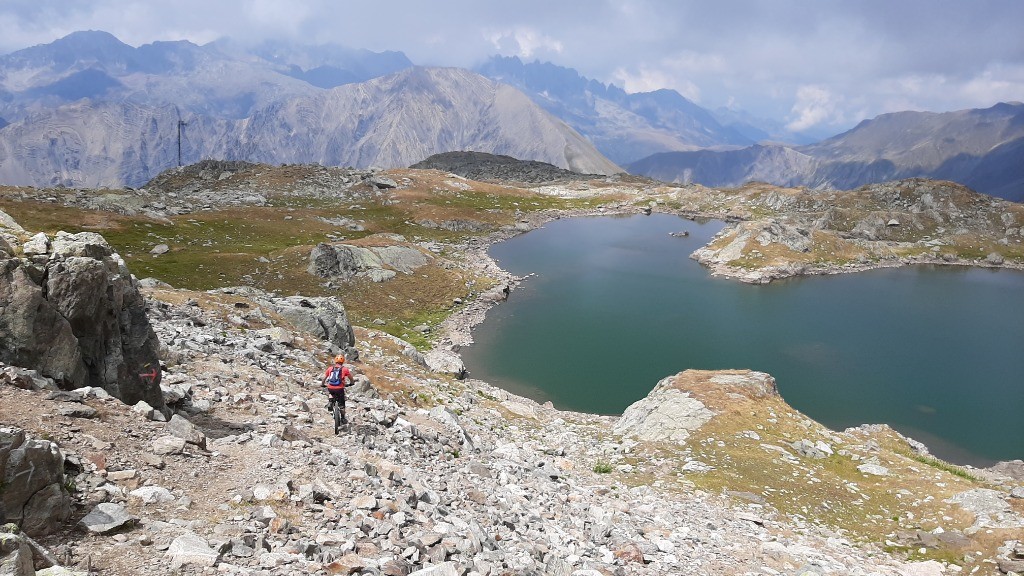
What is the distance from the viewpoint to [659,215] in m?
178

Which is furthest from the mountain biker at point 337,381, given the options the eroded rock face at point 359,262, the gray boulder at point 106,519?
the eroded rock face at point 359,262

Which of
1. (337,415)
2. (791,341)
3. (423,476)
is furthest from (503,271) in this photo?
(423,476)

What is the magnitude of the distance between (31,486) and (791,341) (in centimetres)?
7527

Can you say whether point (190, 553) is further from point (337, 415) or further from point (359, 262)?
point (359, 262)

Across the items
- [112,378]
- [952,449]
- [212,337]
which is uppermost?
[112,378]

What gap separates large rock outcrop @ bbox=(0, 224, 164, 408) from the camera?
13562 millimetres

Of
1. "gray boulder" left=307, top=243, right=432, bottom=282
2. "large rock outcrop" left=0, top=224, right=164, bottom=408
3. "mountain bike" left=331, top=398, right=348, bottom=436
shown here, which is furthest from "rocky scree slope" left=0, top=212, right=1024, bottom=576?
"gray boulder" left=307, top=243, right=432, bottom=282

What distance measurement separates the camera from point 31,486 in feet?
30.1

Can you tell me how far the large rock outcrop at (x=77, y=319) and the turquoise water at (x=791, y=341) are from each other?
3669cm

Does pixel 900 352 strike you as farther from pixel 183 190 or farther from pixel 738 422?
pixel 183 190

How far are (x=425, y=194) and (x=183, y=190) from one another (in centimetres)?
6361

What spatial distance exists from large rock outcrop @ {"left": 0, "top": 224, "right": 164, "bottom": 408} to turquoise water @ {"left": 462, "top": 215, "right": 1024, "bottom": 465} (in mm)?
36690

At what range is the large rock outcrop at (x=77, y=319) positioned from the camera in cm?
1356

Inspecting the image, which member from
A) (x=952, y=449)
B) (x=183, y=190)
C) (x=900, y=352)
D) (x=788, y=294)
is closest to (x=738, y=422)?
(x=952, y=449)
